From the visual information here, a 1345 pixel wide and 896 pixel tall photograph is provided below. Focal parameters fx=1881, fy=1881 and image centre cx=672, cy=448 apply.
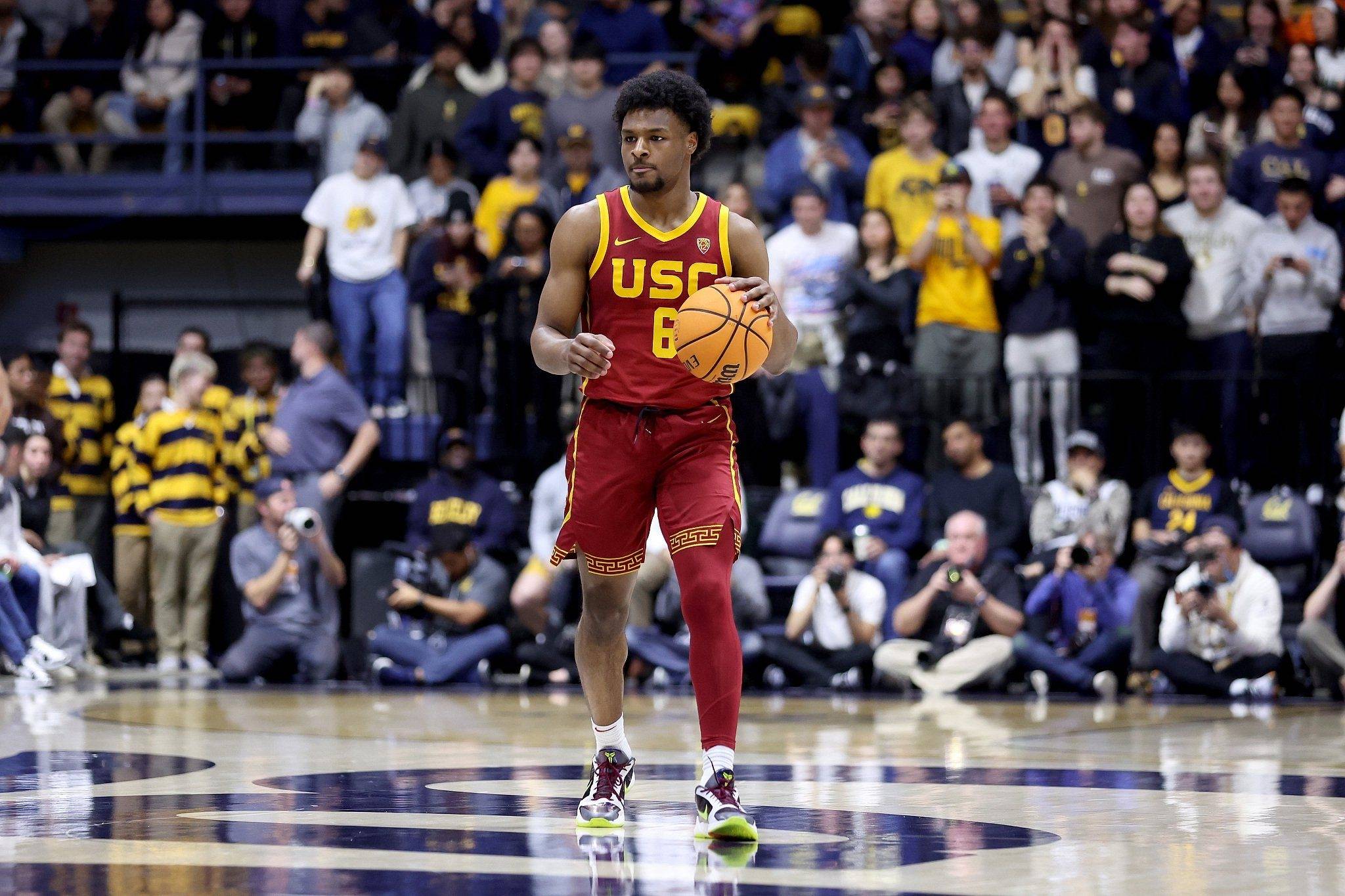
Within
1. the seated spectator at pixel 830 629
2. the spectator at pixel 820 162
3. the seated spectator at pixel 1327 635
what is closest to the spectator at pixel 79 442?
the spectator at pixel 820 162

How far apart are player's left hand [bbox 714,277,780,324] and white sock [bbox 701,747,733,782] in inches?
49.2

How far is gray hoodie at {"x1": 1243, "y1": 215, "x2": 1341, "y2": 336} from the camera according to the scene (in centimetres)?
1238

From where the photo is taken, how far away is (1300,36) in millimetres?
14352

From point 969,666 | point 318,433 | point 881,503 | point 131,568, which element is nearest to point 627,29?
point 318,433

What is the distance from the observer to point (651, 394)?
553 cm

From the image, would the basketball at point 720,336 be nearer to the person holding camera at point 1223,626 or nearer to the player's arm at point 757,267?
the player's arm at point 757,267

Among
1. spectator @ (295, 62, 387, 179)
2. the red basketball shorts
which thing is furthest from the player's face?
spectator @ (295, 62, 387, 179)

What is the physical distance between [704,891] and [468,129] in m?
11.1

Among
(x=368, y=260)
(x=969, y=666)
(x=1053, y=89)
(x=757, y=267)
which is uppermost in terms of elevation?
(x=1053, y=89)

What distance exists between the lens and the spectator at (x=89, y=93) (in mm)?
17828

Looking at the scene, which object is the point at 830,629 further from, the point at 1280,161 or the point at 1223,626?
the point at 1280,161

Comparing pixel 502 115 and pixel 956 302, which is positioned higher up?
pixel 502 115

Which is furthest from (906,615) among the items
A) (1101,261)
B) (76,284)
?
(76,284)

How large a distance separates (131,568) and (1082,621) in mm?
7131
